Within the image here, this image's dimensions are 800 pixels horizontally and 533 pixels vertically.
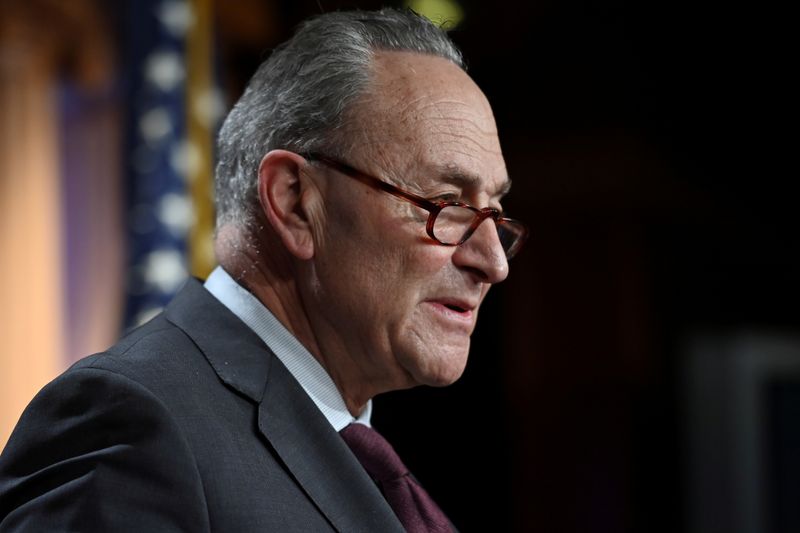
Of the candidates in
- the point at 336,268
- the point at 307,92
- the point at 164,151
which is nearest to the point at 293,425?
the point at 336,268

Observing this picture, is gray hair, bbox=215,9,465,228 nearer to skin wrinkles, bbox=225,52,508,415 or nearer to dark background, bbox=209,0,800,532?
skin wrinkles, bbox=225,52,508,415

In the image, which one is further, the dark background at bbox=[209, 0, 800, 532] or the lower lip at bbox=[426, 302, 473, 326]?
the dark background at bbox=[209, 0, 800, 532]

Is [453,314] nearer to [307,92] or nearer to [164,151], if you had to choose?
[307,92]

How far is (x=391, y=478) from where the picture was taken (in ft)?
4.74

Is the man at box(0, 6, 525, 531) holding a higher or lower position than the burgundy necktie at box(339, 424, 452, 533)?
higher

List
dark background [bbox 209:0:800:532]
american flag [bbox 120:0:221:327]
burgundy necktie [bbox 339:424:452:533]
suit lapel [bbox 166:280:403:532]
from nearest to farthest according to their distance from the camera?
suit lapel [bbox 166:280:403:532]
burgundy necktie [bbox 339:424:452:533]
american flag [bbox 120:0:221:327]
dark background [bbox 209:0:800:532]

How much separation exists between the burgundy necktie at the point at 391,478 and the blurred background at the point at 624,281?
3.01 metres

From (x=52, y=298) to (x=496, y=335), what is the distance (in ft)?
8.48

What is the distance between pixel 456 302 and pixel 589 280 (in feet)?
13.4

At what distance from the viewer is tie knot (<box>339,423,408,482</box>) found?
143cm

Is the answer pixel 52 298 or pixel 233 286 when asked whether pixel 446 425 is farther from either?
pixel 233 286

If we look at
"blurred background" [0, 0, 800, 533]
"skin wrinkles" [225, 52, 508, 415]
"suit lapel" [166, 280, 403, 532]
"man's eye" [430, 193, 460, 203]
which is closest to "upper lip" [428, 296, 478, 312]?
"skin wrinkles" [225, 52, 508, 415]

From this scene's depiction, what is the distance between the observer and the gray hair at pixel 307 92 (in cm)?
148

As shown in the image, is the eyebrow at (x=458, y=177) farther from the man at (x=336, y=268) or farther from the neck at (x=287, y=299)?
the neck at (x=287, y=299)
